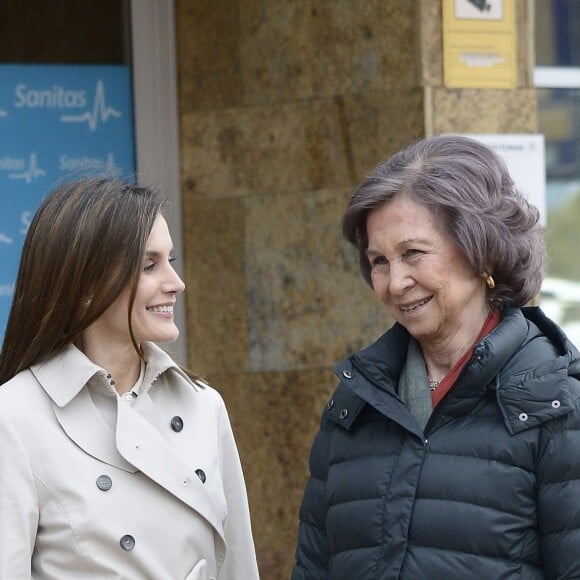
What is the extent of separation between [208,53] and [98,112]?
554 millimetres

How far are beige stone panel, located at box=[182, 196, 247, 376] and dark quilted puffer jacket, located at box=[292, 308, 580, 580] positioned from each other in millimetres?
2968

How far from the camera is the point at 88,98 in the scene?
21.3 ft

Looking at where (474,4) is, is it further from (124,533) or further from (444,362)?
(124,533)

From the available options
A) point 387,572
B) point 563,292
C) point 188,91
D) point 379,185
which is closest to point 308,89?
point 188,91

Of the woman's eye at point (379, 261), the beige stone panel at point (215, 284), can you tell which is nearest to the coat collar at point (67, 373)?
the woman's eye at point (379, 261)

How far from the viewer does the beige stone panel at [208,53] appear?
6426 mm

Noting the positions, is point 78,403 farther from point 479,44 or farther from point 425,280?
point 479,44

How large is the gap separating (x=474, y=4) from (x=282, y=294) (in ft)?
4.75

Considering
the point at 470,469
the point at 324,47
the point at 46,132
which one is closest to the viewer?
the point at 470,469

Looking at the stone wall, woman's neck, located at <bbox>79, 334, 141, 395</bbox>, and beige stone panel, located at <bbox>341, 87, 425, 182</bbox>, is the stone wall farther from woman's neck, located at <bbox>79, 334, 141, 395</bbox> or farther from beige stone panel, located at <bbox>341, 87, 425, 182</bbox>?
woman's neck, located at <bbox>79, 334, 141, 395</bbox>

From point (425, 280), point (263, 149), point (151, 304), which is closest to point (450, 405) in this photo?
point (425, 280)

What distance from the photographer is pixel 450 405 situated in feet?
10.7

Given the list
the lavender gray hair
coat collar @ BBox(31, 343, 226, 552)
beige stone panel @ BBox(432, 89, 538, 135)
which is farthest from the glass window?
coat collar @ BBox(31, 343, 226, 552)

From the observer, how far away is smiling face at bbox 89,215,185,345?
3436mm
